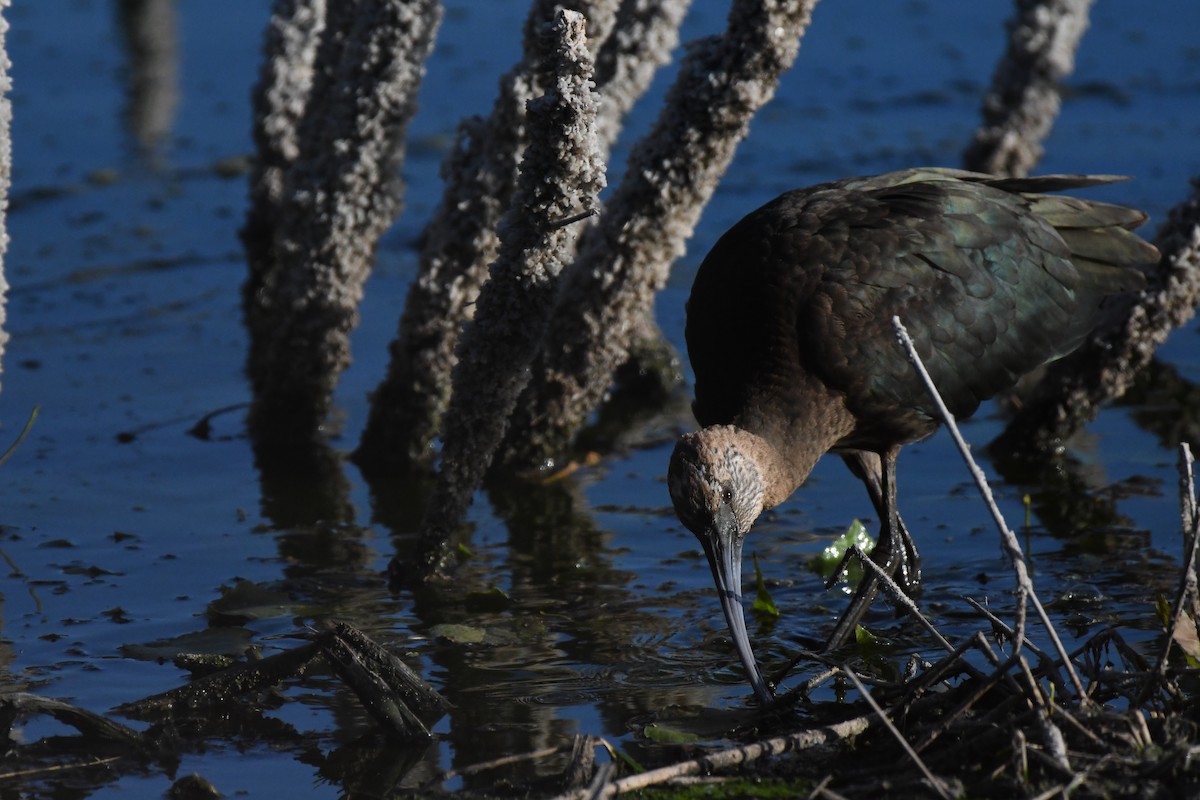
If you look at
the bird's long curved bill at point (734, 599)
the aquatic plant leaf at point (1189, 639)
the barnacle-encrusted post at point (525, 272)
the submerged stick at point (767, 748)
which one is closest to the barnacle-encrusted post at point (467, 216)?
the barnacle-encrusted post at point (525, 272)

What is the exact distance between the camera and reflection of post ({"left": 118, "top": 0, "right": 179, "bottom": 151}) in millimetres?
10148

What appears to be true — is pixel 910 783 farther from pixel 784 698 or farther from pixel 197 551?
pixel 197 551

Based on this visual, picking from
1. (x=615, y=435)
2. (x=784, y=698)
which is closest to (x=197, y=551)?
(x=615, y=435)

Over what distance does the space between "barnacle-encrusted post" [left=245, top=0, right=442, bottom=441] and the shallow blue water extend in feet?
0.95

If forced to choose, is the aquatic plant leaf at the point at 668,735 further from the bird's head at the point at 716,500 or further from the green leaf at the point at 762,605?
the green leaf at the point at 762,605

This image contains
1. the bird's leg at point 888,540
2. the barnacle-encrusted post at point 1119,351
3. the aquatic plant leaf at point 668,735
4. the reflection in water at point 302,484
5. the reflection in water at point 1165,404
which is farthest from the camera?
the reflection in water at point 1165,404

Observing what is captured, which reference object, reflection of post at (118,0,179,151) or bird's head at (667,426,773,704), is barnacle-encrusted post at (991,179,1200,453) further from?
reflection of post at (118,0,179,151)

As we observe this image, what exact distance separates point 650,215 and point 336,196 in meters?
1.10

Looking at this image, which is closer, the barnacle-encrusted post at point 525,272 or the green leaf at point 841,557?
the barnacle-encrusted post at point 525,272

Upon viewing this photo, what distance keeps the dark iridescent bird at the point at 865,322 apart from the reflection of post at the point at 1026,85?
2735 millimetres

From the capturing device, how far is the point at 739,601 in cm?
409

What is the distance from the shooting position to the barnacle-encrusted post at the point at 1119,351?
531 cm

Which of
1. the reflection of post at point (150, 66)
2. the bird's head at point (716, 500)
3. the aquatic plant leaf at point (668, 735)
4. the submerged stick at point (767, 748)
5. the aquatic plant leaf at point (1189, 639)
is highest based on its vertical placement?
the reflection of post at point (150, 66)

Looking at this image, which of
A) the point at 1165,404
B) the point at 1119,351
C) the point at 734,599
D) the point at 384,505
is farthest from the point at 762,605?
the point at 1165,404
